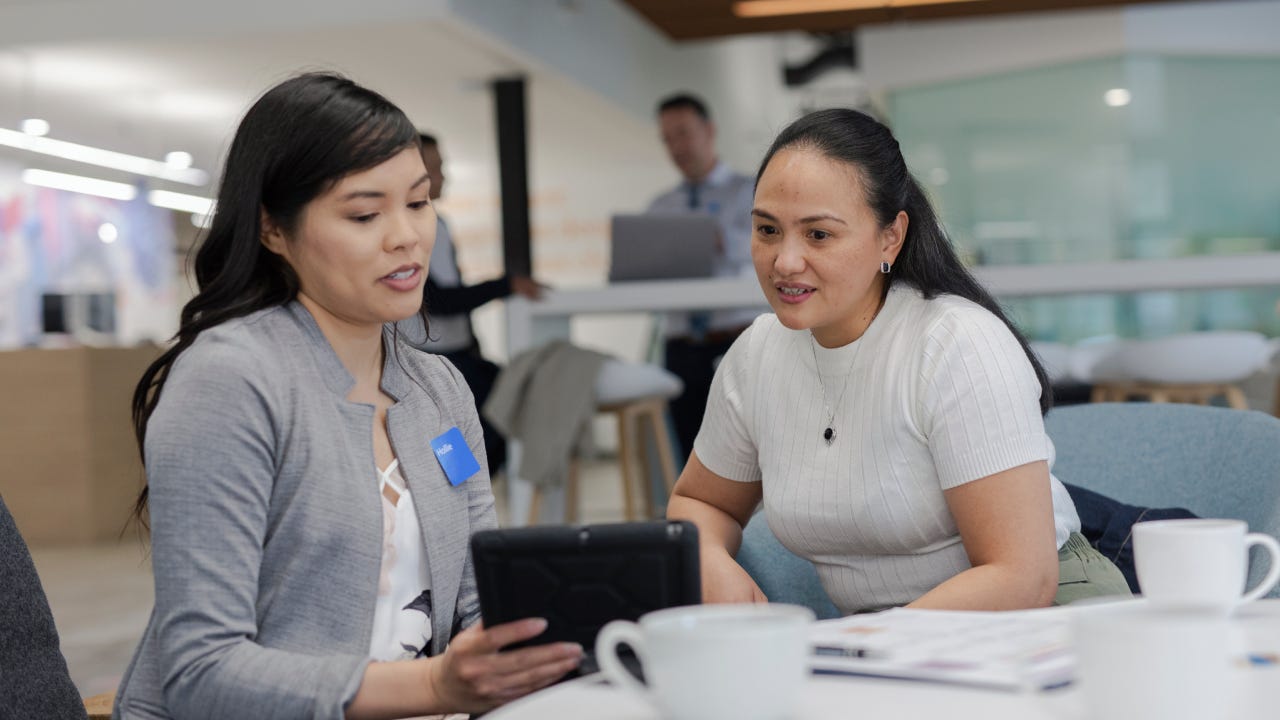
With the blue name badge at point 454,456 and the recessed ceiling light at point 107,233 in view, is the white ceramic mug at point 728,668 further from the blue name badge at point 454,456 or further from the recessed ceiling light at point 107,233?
the recessed ceiling light at point 107,233

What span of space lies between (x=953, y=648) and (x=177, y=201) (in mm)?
9728

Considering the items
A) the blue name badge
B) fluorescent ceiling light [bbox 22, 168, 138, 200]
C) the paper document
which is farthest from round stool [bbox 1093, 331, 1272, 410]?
fluorescent ceiling light [bbox 22, 168, 138, 200]

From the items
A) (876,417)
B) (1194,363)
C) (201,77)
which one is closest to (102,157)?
(201,77)

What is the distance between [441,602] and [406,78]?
6673 millimetres

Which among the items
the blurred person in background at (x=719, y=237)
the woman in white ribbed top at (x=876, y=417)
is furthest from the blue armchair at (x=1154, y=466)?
the blurred person in background at (x=719, y=237)

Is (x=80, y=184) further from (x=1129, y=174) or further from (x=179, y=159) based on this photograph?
(x=1129, y=174)

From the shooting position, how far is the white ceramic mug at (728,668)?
735mm

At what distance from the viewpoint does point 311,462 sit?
1268 mm

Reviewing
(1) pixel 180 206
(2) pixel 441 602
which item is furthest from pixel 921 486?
(1) pixel 180 206

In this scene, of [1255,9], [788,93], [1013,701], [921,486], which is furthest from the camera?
[788,93]

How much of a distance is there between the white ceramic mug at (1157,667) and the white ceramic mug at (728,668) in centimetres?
17

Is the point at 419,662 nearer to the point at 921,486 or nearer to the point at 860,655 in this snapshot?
the point at 860,655

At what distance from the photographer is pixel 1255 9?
8.03m

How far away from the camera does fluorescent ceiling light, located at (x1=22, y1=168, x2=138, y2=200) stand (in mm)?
8594
